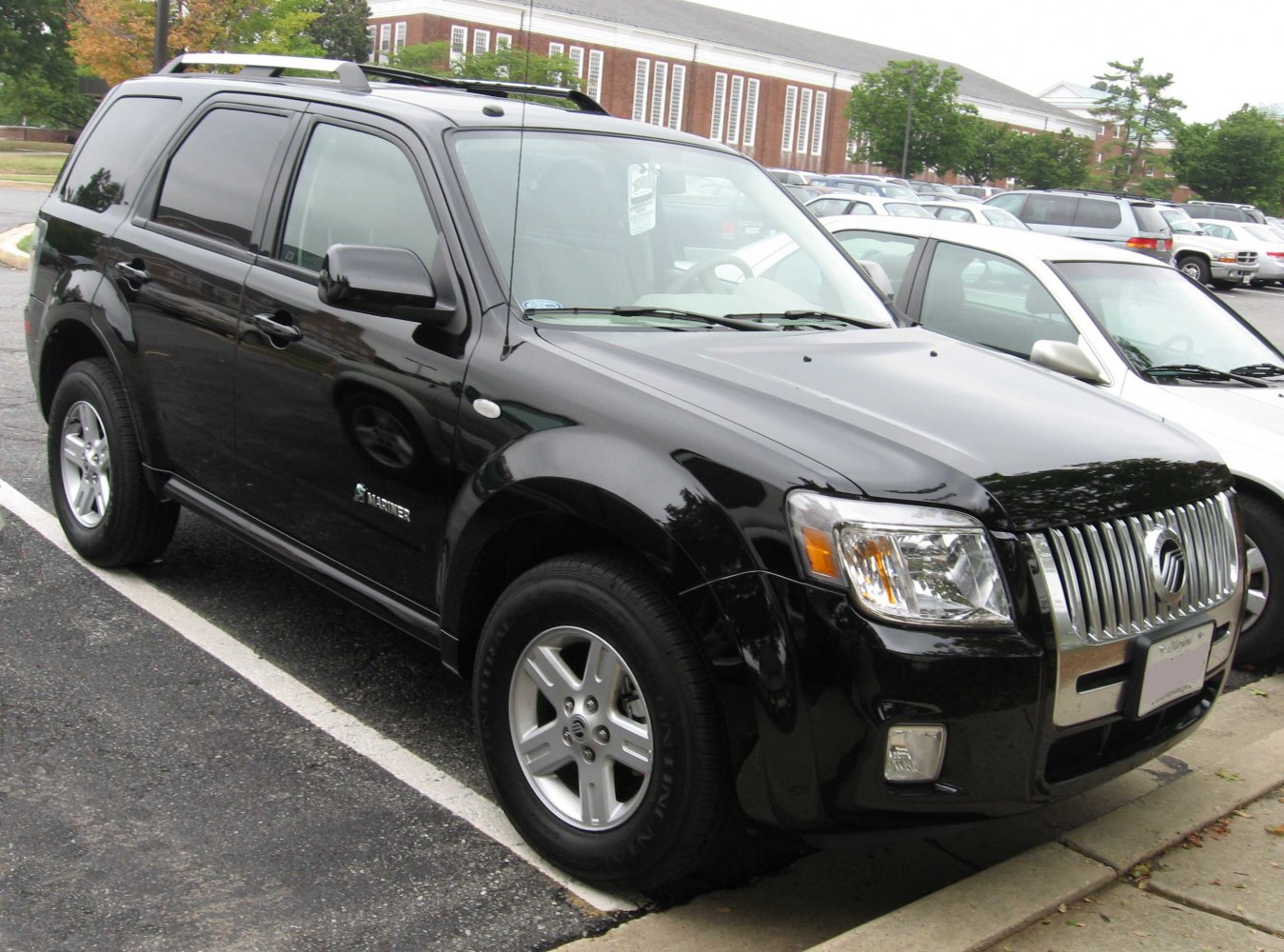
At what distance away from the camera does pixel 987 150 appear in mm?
80250

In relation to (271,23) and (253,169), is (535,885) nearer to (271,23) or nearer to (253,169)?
(253,169)

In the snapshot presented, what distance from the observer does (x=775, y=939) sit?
325cm

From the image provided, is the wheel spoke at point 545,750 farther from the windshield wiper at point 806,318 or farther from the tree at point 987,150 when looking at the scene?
the tree at point 987,150

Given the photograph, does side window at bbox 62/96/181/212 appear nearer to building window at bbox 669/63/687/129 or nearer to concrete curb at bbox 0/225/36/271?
concrete curb at bbox 0/225/36/271

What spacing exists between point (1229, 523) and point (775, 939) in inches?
64.7

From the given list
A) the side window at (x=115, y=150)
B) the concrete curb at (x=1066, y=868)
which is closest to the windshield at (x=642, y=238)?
the concrete curb at (x=1066, y=868)

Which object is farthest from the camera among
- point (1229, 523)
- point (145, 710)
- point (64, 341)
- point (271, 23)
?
point (271, 23)

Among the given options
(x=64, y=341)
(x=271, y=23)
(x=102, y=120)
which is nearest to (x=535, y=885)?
(x=64, y=341)

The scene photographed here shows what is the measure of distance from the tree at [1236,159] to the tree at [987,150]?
40.1ft

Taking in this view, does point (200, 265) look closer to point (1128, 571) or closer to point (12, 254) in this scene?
point (1128, 571)

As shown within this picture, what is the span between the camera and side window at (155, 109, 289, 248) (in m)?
4.60

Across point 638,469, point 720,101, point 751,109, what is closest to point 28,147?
point 720,101

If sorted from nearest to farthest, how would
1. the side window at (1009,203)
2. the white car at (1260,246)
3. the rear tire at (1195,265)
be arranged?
the side window at (1009,203) → the rear tire at (1195,265) → the white car at (1260,246)

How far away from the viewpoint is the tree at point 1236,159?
64562 mm
